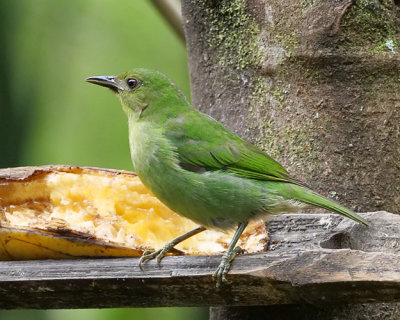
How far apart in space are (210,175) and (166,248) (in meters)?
0.39

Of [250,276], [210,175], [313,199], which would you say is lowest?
[250,276]

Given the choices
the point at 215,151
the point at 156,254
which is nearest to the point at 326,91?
the point at 215,151

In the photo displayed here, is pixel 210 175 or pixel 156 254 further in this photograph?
pixel 210 175

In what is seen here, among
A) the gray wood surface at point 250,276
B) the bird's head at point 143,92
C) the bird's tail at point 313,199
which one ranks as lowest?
the gray wood surface at point 250,276

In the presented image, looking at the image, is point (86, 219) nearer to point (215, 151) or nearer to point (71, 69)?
point (215, 151)

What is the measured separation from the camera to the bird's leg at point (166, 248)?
2.70 metres

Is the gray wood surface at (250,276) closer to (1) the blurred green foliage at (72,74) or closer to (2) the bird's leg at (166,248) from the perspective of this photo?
(2) the bird's leg at (166,248)

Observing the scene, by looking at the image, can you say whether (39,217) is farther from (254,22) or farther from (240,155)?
(254,22)

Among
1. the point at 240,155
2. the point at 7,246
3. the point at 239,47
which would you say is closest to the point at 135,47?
the point at 239,47

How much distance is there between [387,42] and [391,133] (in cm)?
41

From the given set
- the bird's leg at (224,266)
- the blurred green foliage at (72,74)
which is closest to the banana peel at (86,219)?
the bird's leg at (224,266)

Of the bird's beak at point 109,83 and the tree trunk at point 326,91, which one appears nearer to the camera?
the tree trunk at point 326,91

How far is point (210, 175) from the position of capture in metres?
3.27

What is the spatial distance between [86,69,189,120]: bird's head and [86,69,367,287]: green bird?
0.08 metres
